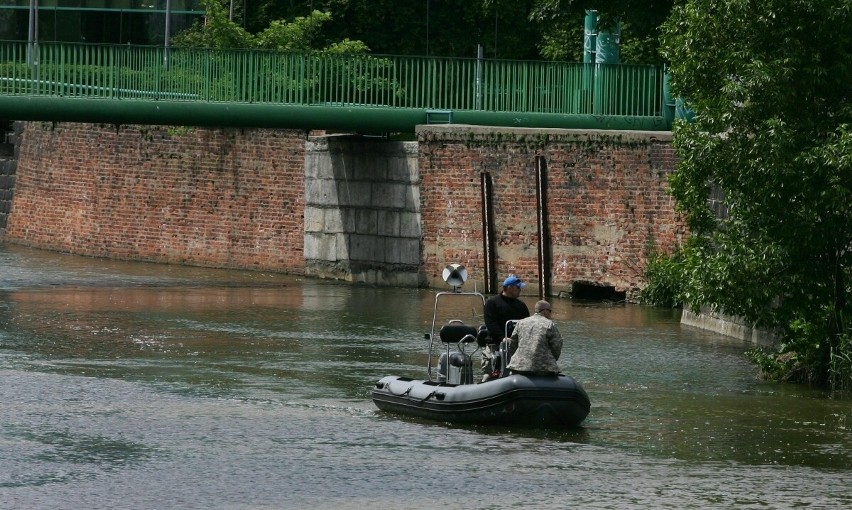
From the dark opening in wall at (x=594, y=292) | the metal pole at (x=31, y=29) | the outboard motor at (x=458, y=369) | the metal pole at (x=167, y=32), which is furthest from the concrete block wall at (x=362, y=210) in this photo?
the outboard motor at (x=458, y=369)

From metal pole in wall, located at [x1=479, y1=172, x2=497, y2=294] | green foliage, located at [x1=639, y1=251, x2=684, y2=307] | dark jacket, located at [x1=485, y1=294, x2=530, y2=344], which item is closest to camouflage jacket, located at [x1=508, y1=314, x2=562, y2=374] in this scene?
dark jacket, located at [x1=485, y1=294, x2=530, y2=344]

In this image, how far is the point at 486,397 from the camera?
17.9 meters

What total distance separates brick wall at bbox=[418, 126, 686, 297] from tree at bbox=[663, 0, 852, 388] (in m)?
11.5

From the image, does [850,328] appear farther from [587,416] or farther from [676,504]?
[676,504]

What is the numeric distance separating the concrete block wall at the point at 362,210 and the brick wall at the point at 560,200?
73 cm

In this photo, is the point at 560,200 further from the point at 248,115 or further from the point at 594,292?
the point at 248,115

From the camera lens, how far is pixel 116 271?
38500mm

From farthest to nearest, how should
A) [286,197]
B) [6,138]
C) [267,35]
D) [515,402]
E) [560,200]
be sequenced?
[6,138] < [267,35] < [286,197] < [560,200] < [515,402]

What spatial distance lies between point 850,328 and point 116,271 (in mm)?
20690

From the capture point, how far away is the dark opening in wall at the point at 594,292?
3381cm

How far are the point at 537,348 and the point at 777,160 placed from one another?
4.59m

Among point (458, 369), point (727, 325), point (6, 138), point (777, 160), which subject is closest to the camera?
point (458, 369)

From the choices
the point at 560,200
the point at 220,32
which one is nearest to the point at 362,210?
the point at 560,200

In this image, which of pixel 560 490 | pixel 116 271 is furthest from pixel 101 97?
pixel 560 490
